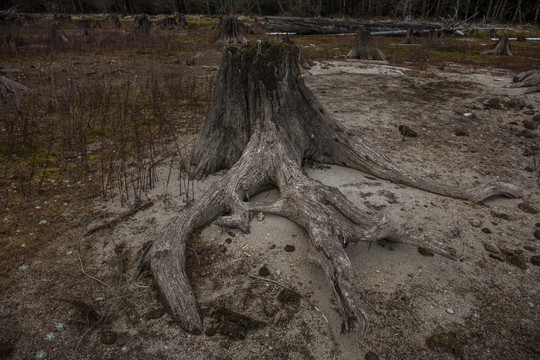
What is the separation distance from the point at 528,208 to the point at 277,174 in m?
3.06

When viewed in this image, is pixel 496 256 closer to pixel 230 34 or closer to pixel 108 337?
pixel 108 337

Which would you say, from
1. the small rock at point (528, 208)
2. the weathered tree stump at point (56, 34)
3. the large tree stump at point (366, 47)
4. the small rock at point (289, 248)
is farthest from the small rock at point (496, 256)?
the weathered tree stump at point (56, 34)

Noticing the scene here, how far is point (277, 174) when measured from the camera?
388 centimetres

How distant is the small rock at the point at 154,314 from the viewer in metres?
2.47

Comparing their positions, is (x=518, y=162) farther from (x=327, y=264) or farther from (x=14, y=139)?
(x=14, y=139)

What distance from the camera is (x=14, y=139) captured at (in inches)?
209

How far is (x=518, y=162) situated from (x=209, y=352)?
5562 millimetres

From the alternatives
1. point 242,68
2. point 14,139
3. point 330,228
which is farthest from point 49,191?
point 330,228

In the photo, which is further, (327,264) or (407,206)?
(407,206)

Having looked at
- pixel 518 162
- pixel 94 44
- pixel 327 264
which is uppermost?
pixel 94 44

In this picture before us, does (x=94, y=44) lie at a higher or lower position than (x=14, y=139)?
higher

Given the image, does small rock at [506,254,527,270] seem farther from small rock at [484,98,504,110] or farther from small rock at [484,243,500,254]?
small rock at [484,98,504,110]

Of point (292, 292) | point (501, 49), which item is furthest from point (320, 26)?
point (292, 292)

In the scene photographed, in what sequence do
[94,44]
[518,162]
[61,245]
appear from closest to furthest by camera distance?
[61,245] < [518,162] < [94,44]
